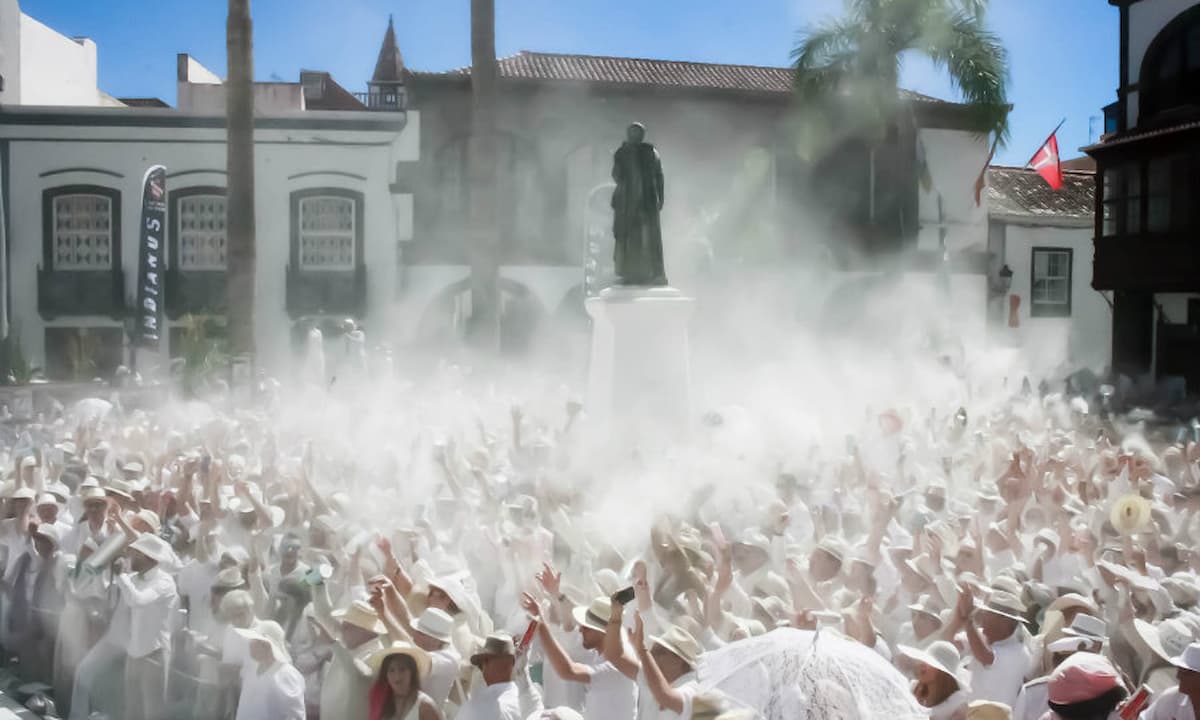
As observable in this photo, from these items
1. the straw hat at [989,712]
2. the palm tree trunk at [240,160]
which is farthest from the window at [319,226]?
the straw hat at [989,712]

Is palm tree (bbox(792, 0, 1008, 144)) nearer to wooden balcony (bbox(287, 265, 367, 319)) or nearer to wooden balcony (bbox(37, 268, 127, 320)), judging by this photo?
wooden balcony (bbox(287, 265, 367, 319))

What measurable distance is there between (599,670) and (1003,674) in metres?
1.87

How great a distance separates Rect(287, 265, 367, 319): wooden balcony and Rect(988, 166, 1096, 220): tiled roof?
1649 centimetres

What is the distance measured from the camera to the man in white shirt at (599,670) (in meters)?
4.62

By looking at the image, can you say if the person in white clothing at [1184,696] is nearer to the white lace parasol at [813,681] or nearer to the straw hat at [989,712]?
the straw hat at [989,712]

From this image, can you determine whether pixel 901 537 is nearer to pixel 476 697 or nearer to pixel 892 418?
pixel 476 697

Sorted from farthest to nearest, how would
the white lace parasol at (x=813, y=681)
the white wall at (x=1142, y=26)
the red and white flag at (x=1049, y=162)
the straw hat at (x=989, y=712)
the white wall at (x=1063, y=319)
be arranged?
1. the white wall at (x=1063, y=319)
2. the red and white flag at (x=1049, y=162)
3. the white wall at (x=1142, y=26)
4. the straw hat at (x=989, y=712)
5. the white lace parasol at (x=813, y=681)

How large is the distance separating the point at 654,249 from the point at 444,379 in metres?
7.24

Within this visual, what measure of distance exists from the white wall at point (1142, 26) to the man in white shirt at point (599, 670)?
22282mm

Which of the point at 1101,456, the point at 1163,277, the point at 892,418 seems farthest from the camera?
the point at 1163,277

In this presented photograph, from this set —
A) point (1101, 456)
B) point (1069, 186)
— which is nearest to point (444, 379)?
point (1101, 456)

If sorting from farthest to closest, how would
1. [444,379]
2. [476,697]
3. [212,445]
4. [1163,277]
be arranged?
[1163,277], [444,379], [212,445], [476,697]

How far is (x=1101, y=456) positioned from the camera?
9742mm

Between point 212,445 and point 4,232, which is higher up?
point 4,232
